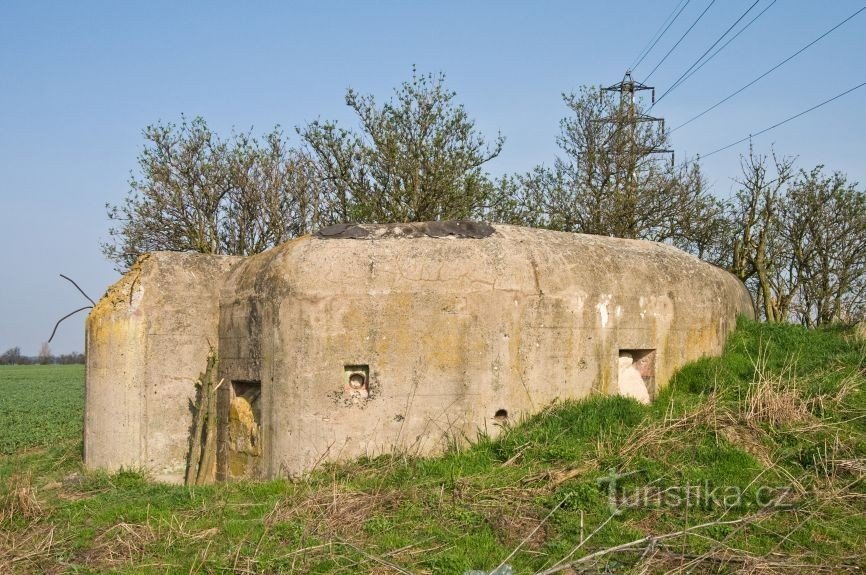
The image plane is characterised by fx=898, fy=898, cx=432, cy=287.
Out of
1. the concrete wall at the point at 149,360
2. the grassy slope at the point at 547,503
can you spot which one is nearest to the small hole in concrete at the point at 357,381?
the grassy slope at the point at 547,503

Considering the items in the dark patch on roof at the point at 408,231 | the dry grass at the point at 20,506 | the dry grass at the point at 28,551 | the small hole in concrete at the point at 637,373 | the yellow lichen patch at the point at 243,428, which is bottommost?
the dry grass at the point at 28,551

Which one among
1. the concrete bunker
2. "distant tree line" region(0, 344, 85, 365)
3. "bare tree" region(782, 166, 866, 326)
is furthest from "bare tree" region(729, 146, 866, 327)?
"distant tree line" region(0, 344, 85, 365)

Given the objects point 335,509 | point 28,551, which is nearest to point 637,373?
point 335,509

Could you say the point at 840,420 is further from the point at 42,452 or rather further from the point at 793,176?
the point at 793,176

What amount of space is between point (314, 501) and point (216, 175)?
675 inches

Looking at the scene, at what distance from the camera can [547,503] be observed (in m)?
7.80

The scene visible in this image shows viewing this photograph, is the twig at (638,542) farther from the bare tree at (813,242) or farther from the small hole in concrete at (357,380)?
the bare tree at (813,242)

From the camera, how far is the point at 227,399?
33.7 feet

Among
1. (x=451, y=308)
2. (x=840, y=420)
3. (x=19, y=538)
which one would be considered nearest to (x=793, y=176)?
(x=840, y=420)

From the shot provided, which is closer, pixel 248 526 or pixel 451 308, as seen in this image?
pixel 248 526

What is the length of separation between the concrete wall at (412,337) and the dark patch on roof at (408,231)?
0.03 metres

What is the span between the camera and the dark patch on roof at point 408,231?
9.65m

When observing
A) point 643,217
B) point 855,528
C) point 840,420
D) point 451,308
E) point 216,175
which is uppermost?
point 216,175

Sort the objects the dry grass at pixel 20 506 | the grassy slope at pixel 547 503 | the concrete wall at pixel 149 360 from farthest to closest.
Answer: the concrete wall at pixel 149 360 → the dry grass at pixel 20 506 → the grassy slope at pixel 547 503
